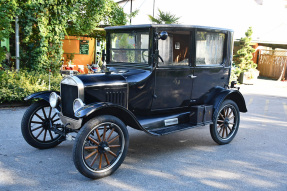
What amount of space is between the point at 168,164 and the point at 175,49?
1.77 m

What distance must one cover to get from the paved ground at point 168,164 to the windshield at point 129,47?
4.86 feet

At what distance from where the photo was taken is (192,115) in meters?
4.62

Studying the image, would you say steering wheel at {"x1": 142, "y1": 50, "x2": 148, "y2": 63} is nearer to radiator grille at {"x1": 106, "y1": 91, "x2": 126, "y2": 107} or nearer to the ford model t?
the ford model t

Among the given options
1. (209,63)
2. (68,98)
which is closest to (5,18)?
(68,98)

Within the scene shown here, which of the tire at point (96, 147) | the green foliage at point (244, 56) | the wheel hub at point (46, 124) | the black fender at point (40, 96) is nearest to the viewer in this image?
the tire at point (96, 147)

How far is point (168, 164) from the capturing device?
4.03 metres

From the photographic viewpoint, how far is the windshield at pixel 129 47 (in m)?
4.35

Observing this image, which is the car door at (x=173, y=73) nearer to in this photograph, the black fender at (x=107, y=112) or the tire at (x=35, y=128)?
the black fender at (x=107, y=112)

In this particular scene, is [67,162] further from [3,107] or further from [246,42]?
[246,42]

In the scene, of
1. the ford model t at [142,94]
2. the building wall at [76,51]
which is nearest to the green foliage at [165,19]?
the building wall at [76,51]

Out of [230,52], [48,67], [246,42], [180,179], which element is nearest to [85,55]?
[48,67]

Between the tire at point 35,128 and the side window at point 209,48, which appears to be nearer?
the tire at point 35,128

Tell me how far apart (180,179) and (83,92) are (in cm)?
167

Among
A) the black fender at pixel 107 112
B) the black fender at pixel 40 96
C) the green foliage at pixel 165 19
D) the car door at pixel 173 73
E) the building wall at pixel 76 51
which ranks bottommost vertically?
the black fender at pixel 107 112
